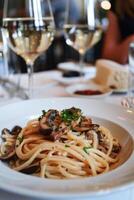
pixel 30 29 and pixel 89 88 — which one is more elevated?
pixel 30 29

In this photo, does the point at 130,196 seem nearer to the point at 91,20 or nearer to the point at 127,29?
the point at 91,20

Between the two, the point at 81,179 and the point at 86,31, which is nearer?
the point at 81,179

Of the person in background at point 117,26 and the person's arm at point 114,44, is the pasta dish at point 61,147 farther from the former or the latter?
the person in background at point 117,26

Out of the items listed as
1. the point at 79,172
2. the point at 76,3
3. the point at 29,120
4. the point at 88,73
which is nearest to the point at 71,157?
the point at 79,172

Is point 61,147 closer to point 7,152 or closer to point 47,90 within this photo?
point 7,152

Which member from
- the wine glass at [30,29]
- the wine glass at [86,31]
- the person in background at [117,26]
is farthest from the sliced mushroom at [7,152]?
the person in background at [117,26]

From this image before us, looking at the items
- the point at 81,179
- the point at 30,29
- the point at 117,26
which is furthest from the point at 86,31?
the point at 117,26

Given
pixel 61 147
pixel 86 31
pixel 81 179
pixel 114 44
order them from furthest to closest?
1. pixel 114 44
2. pixel 86 31
3. pixel 61 147
4. pixel 81 179
